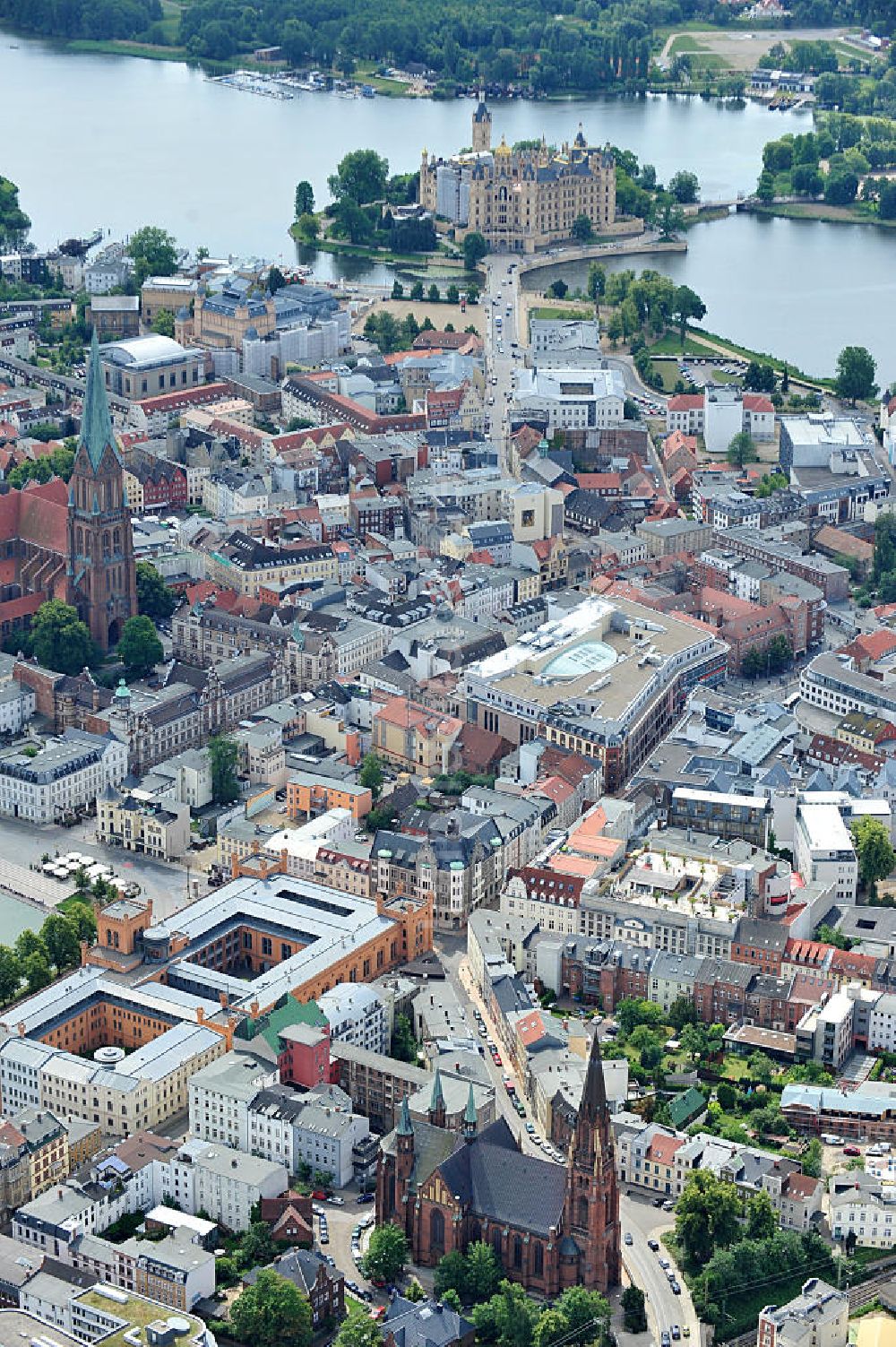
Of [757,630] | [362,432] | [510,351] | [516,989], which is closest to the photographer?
[516,989]

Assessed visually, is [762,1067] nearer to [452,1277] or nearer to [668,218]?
[452,1277]

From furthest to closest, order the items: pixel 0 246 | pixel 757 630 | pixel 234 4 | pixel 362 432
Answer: pixel 234 4, pixel 0 246, pixel 362 432, pixel 757 630

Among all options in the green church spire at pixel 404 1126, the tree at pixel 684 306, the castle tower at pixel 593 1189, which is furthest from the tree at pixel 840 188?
the castle tower at pixel 593 1189

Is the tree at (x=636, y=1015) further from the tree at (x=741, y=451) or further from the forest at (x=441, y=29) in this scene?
the forest at (x=441, y=29)

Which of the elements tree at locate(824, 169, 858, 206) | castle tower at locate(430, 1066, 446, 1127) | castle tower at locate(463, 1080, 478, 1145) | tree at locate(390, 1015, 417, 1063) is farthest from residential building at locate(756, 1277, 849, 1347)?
tree at locate(824, 169, 858, 206)

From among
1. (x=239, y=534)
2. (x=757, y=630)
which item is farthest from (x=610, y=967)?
(x=239, y=534)

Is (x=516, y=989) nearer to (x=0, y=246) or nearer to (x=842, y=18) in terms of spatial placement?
(x=0, y=246)
